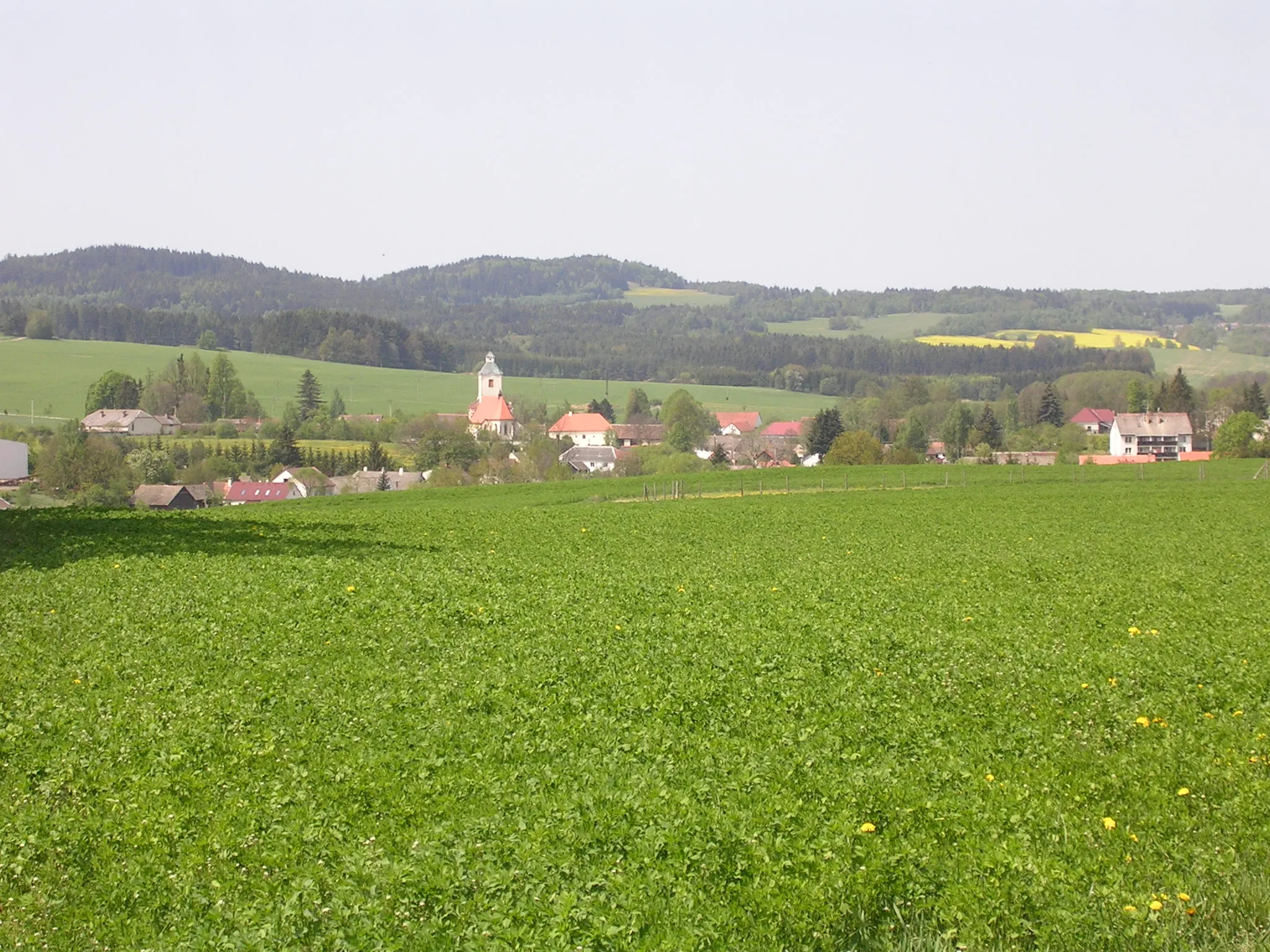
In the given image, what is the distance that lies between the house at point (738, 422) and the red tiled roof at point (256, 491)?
2768 inches

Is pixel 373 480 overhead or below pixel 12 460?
below

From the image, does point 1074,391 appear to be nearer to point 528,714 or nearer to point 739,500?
point 739,500

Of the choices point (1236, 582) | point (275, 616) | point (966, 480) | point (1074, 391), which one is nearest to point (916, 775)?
point (275, 616)

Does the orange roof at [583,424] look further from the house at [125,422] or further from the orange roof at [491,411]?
the house at [125,422]

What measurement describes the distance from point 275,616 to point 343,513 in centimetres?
2624

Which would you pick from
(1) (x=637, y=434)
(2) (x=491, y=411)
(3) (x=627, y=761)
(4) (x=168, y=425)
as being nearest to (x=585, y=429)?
(1) (x=637, y=434)

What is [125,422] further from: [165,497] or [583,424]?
[583,424]

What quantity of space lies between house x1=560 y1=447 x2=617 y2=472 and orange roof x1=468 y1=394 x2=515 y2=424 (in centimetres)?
1079

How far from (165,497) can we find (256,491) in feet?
Answer: 55.2

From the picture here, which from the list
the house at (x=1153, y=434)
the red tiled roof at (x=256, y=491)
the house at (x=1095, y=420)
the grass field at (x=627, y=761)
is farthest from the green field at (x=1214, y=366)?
the grass field at (x=627, y=761)

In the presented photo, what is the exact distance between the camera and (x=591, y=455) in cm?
13262

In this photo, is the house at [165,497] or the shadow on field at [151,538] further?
the house at [165,497]

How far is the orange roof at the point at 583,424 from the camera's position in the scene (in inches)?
5714

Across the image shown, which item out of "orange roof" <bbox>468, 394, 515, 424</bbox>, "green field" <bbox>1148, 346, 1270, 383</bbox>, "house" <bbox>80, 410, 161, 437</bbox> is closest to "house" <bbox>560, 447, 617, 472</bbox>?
"orange roof" <bbox>468, 394, 515, 424</bbox>
